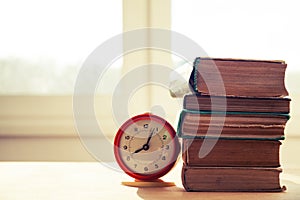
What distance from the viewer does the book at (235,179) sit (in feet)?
2.48

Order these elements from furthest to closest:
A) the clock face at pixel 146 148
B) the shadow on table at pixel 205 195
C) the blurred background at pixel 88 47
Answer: the blurred background at pixel 88 47 < the clock face at pixel 146 148 < the shadow on table at pixel 205 195

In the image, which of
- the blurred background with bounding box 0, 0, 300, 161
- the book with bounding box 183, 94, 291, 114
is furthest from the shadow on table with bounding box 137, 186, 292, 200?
the blurred background with bounding box 0, 0, 300, 161

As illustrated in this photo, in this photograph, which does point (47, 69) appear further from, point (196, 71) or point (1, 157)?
point (196, 71)

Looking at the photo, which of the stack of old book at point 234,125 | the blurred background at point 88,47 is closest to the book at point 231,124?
the stack of old book at point 234,125

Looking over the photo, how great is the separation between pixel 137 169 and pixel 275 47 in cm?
76

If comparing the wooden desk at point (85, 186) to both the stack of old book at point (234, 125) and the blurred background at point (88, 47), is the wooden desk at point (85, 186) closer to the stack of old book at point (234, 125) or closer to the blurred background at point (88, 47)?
the stack of old book at point (234, 125)

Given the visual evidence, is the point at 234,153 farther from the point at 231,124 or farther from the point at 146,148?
the point at 146,148

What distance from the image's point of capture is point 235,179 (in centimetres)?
76

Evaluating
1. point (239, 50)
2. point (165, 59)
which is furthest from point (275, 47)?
point (165, 59)

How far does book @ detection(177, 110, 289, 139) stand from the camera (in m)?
0.75

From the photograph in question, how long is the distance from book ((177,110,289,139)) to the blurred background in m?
0.63

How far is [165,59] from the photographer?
1426mm

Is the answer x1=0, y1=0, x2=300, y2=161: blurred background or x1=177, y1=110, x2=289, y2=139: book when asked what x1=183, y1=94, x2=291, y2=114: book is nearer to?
x1=177, y1=110, x2=289, y2=139: book

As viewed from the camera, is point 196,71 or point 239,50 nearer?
point 196,71
